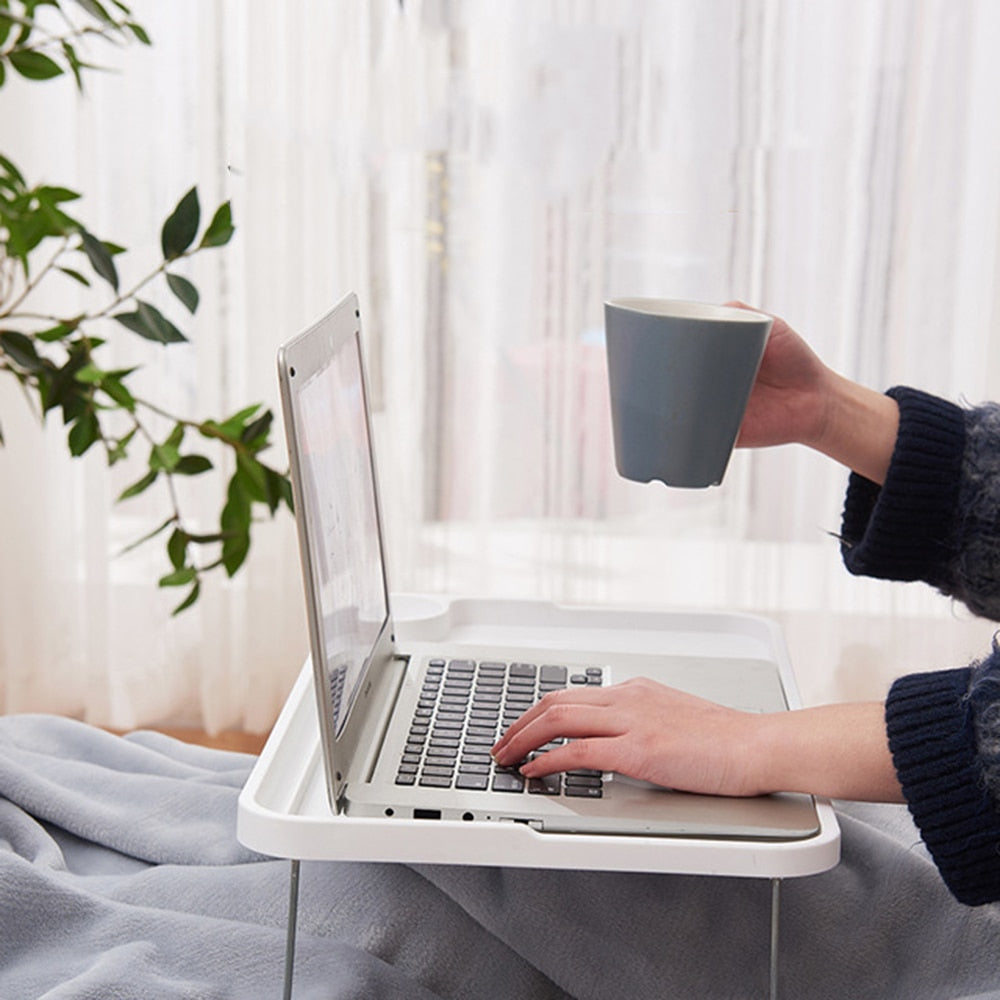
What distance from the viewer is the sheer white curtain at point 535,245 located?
2.23 meters

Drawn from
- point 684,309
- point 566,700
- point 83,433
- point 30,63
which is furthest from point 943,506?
point 30,63

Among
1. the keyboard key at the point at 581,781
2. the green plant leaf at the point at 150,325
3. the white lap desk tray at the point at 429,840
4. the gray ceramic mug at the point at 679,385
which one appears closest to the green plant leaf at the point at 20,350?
the green plant leaf at the point at 150,325

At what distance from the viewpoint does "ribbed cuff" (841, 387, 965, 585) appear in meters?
1.11

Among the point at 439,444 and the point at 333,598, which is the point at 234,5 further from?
the point at 333,598

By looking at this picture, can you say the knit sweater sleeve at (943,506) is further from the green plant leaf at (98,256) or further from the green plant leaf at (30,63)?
the green plant leaf at (30,63)

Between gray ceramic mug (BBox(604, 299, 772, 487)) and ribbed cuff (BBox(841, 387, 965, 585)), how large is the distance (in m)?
0.21

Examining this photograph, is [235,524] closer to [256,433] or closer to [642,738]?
[256,433]

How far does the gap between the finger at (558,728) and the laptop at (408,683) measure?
1 centimetres

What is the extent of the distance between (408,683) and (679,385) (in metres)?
0.31

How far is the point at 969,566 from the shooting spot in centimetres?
111

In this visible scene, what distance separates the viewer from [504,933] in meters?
0.86

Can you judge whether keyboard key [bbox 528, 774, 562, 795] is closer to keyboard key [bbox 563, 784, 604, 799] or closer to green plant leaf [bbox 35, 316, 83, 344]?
keyboard key [bbox 563, 784, 604, 799]

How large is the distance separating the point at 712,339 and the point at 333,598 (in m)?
0.30

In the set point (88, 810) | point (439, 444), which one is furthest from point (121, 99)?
point (88, 810)
